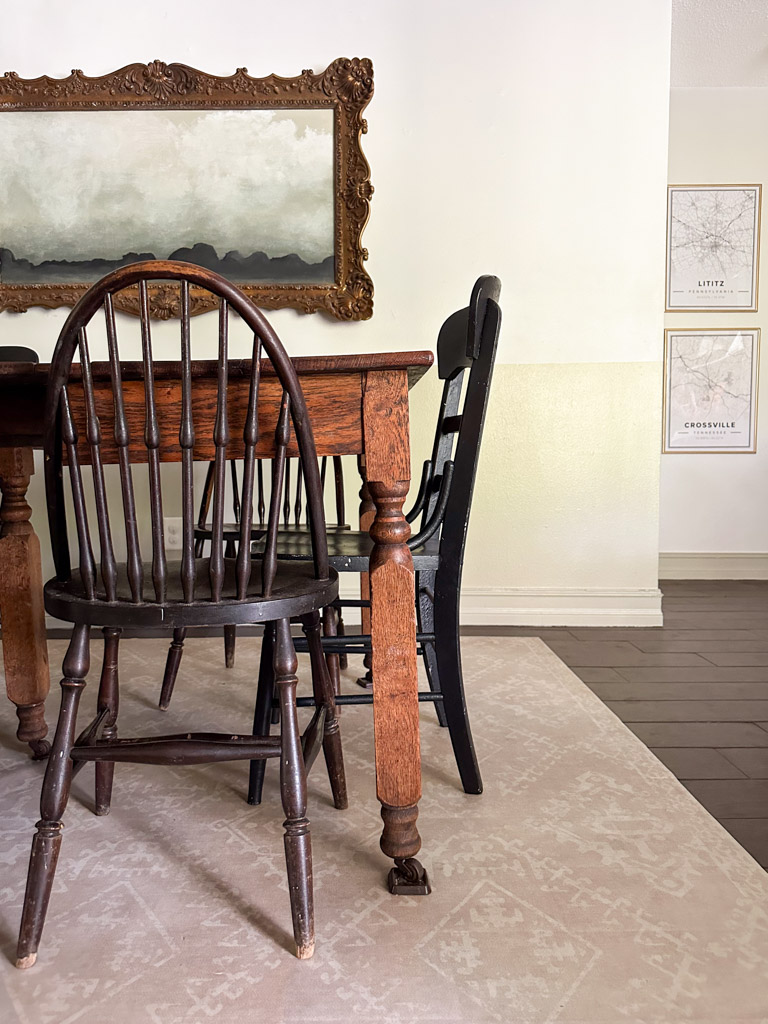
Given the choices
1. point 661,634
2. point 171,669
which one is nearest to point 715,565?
point 661,634

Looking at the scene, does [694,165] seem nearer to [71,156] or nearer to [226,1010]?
[71,156]

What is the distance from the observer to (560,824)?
1.52 m

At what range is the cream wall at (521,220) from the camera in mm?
2977

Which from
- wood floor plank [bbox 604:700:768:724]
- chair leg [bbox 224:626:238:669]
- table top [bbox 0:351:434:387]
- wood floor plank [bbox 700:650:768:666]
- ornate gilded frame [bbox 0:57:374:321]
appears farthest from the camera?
ornate gilded frame [bbox 0:57:374:321]

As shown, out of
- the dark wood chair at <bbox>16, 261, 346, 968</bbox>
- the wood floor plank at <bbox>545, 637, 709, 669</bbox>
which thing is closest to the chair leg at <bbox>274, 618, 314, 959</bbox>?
the dark wood chair at <bbox>16, 261, 346, 968</bbox>

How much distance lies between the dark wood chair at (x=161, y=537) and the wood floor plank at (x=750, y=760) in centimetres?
111

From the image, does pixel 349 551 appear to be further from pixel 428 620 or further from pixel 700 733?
pixel 700 733

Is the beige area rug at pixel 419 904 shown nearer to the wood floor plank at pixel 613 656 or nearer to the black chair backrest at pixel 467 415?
the black chair backrest at pixel 467 415

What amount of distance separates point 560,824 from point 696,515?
10.4 feet

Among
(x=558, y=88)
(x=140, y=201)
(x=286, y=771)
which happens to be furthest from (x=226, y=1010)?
(x=558, y=88)

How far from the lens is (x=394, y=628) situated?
129 cm

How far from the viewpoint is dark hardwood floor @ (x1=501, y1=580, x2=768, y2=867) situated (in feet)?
5.50

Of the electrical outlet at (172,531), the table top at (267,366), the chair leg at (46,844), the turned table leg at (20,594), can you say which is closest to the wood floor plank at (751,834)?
the table top at (267,366)

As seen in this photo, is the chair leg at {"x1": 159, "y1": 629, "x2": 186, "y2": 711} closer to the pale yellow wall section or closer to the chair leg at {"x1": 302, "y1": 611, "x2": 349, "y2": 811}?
the chair leg at {"x1": 302, "y1": 611, "x2": 349, "y2": 811}
